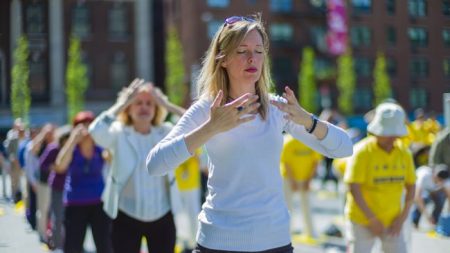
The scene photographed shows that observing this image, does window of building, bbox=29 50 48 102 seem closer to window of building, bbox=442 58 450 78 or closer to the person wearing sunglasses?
the person wearing sunglasses

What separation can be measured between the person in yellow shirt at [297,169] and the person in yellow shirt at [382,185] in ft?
15.7

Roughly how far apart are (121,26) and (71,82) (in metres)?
13.6

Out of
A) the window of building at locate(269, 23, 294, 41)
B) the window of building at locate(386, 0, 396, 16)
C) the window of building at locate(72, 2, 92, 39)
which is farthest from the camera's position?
the window of building at locate(269, 23, 294, 41)

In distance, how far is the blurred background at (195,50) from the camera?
15.0 ft

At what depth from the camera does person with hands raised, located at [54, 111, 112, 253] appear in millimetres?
5840

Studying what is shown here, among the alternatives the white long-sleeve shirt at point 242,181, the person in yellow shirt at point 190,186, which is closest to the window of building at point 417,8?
the white long-sleeve shirt at point 242,181

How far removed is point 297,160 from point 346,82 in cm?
3820

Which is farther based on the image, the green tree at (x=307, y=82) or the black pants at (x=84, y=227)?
the green tree at (x=307, y=82)

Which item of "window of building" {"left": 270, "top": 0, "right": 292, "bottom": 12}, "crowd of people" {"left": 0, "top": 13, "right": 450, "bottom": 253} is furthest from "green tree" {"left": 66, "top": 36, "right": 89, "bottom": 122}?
"window of building" {"left": 270, "top": 0, "right": 292, "bottom": 12}

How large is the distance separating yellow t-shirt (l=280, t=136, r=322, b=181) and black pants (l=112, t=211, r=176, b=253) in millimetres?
5297

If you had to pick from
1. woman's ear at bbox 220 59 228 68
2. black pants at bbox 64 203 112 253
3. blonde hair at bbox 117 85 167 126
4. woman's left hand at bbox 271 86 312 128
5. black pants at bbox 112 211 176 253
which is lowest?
black pants at bbox 64 203 112 253

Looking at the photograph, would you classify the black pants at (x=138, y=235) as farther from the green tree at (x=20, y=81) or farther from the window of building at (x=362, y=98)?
the window of building at (x=362, y=98)

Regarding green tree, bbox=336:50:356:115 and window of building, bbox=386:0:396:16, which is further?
green tree, bbox=336:50:356:115

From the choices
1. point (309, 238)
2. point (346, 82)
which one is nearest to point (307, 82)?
point (346, 82)
